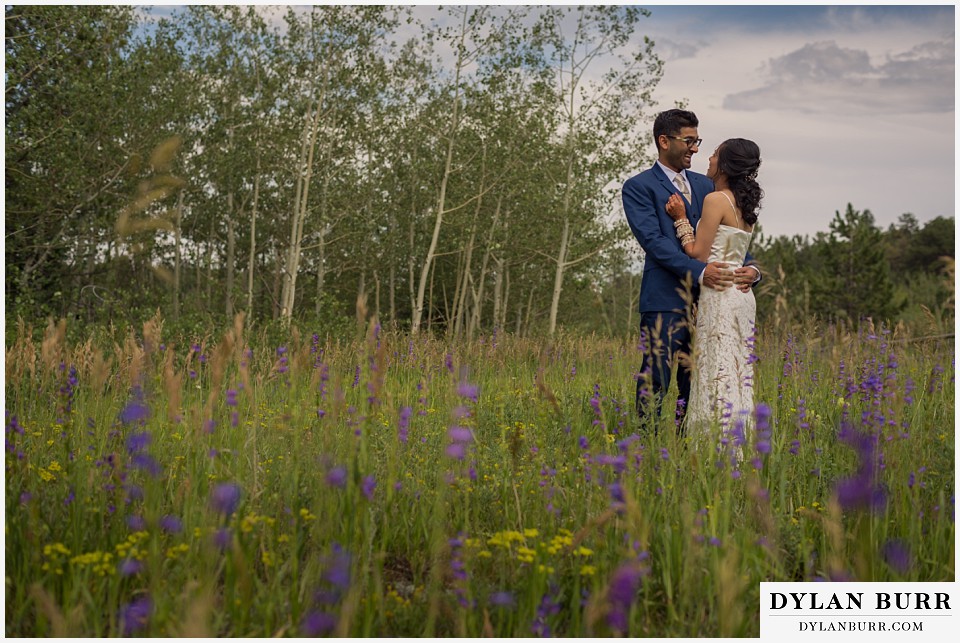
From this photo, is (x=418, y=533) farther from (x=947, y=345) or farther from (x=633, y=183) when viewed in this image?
(x=947, y=345)

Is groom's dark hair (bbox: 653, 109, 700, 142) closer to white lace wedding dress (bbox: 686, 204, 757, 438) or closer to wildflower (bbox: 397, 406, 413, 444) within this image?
white lace wedding dress (bbox: 686, 204, 757, 438)

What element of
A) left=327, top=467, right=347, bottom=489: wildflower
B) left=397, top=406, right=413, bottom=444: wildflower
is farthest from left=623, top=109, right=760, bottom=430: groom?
left=327, top=467, right=347, bottom=489: wildflower

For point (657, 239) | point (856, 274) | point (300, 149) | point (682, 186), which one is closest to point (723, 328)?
point (657, 239)

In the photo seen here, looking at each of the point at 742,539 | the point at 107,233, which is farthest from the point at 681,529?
the point at 107,233

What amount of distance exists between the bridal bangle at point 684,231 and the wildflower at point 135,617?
3686mm

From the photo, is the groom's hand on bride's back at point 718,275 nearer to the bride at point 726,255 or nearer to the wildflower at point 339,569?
the bride at point 726,255

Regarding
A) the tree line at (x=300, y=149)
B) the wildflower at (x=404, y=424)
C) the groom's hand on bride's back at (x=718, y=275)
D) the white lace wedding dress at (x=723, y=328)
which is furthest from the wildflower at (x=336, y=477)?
the tree line at (x=300, y=149)

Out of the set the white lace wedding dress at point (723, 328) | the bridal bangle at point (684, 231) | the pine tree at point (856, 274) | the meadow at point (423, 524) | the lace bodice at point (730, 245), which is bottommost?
the meadow at point (423, 524)

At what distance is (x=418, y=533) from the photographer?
275cm

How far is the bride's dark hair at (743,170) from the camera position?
4.39 meters

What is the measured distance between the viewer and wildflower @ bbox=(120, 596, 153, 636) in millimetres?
1926

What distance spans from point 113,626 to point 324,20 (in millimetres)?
19245

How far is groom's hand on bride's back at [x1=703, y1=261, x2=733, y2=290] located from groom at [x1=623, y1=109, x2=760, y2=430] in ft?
0.38

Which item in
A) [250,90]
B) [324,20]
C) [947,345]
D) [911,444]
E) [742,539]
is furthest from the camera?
[250,90]
